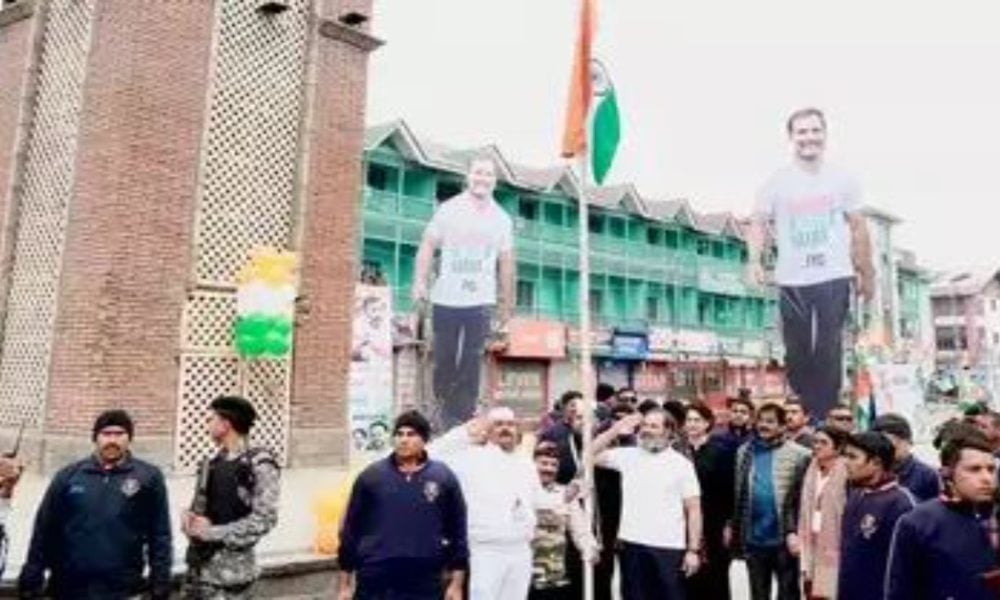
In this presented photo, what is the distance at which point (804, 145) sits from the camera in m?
6.55

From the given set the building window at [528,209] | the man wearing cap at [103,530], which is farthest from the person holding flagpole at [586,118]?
the building window at [528,209]

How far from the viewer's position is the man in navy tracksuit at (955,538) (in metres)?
2.96

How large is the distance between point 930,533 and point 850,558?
1.09m

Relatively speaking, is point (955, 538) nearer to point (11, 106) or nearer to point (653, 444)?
point (653, 444)

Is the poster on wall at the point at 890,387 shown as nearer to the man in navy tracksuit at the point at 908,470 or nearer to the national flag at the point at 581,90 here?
the national flag at the point at 581,90

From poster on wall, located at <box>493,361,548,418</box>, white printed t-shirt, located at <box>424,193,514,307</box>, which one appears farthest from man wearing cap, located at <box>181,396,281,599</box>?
Result: poster on wall, located at <box>493,361,548,418</box>

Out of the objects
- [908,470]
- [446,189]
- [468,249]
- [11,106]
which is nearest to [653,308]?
[446,189]

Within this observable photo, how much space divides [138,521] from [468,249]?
193 inches

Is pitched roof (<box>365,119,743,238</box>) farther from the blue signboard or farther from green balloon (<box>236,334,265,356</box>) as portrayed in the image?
green balloon (<box>236,334,265,356</box>)

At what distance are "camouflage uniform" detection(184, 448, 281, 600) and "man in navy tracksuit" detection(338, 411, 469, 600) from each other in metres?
0.38

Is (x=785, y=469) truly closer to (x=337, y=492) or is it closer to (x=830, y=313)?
(x=830, y=313)

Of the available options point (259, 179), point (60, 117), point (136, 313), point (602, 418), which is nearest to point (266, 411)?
point (136, 313)

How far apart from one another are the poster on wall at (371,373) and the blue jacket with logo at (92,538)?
14.8 m

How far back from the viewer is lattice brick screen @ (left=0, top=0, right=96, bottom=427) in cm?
1091
